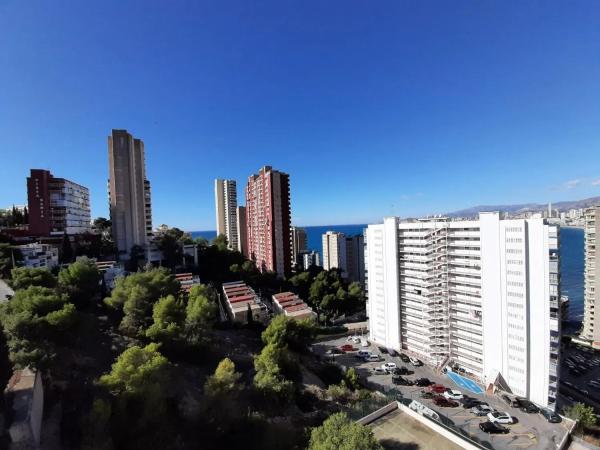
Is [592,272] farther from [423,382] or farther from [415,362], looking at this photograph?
[423,382]

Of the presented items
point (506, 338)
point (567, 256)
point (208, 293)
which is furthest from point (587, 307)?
point (567, 256)

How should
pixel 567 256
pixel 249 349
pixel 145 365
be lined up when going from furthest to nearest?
pixel 567 256 → pixel 249 349 → pixel 145 365

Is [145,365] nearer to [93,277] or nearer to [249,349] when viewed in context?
[249,349]

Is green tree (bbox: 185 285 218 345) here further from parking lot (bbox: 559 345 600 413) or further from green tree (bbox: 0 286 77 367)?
parking lot (bbox: 559 345 600 413)

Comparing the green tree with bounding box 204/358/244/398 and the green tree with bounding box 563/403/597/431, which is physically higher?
the green tree with bounding box 204/358/244/398

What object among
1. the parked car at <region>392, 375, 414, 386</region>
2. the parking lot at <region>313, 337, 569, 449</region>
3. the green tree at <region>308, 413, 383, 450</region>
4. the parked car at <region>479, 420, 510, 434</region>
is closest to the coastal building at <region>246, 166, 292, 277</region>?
the parking lot at <region>313, 337, 569, 449</region>

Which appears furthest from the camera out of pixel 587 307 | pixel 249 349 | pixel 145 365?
pixel 587 307
